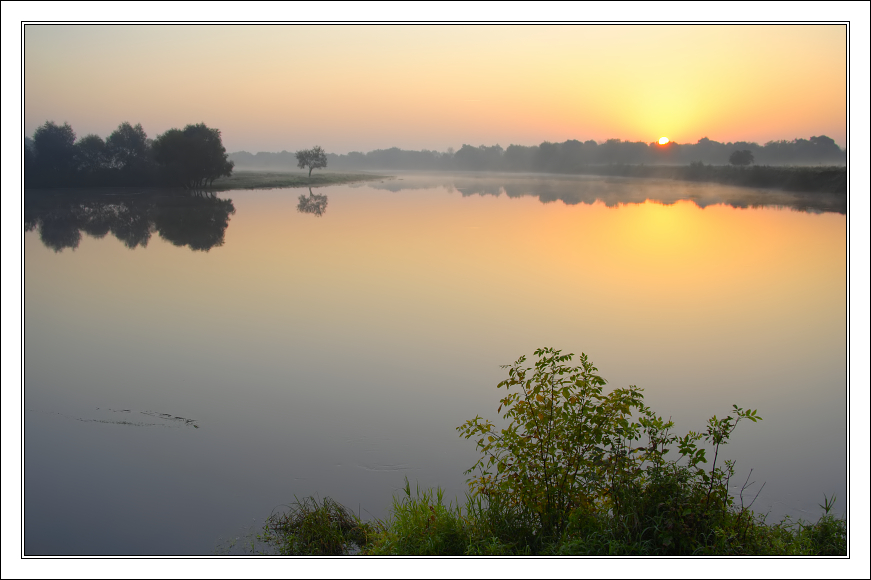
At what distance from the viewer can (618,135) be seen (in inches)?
673

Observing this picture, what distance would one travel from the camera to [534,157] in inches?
801

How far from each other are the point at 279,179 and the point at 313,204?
1988 mm

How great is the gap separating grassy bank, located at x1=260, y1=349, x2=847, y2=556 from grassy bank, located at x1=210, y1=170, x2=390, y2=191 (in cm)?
1818

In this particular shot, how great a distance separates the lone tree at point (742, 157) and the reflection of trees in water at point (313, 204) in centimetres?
1118

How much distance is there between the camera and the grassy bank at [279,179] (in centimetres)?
2108

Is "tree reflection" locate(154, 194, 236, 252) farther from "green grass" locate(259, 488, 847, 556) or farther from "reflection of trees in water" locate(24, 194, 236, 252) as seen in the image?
"green grass" locate(259, 488, 847, 556)

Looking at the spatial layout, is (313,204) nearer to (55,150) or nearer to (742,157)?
(55,150)

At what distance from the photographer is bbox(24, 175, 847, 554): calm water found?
5465 millimetres

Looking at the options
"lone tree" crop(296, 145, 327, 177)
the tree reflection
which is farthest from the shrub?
"lone tree" crop(296, 145, 327, 177)

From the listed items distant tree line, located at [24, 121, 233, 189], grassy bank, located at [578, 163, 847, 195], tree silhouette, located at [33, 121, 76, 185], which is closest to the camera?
grassy bank, located at [578, 163, 847, 195]

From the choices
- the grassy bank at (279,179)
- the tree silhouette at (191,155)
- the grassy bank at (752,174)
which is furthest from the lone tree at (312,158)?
the grassy bank at (752,174)

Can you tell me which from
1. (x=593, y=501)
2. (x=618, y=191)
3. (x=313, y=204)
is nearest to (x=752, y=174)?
(x=618, y=191)

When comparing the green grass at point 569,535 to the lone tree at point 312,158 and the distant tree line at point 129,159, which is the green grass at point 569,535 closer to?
the distant tree line at point 129,159

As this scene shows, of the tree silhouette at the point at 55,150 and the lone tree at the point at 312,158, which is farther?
the lone tree at the point at 312,158
